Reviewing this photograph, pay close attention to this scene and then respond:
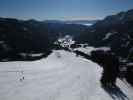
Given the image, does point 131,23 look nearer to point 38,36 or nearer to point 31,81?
point 38,36

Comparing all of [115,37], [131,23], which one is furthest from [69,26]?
[115,37]

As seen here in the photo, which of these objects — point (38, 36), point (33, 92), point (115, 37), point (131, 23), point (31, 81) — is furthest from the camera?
point (131, 23)

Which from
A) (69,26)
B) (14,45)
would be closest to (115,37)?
(14,45)

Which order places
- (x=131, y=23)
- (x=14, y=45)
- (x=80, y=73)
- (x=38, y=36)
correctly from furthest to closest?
(x=131, y=23) → (x=38, y=36) → (x=14, y=45) → (x=80, y=73)

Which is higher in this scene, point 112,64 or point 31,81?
point 112,64

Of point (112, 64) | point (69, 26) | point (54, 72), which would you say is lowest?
point (69, 26)

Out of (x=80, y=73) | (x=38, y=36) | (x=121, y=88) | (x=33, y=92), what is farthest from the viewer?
(x=38, y=36)

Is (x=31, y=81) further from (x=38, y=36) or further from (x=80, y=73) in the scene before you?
(x=38, y=36)

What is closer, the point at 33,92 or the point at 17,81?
the point at 33,92

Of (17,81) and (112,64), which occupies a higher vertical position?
(112,64)
